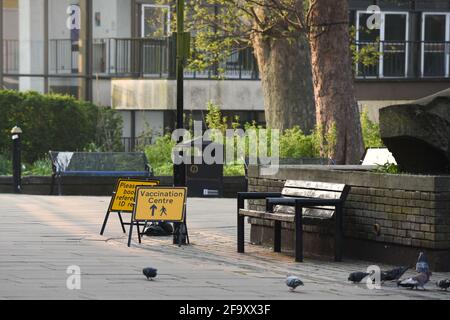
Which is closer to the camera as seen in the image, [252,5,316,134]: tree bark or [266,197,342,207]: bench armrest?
[266,197,342,207]: bench armrest

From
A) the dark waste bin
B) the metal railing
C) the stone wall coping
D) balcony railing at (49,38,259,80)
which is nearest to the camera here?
the stone wall coping

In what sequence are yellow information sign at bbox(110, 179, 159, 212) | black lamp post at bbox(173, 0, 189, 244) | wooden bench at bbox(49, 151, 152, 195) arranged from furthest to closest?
wooden bench at bbox(49, 151, 152, 195) → yellow information sign at bbox(110, 179, 159, 212) → black lamp post at bbox(173, 0, 189, 244)

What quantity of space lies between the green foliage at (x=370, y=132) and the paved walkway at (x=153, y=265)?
8988 millimetres

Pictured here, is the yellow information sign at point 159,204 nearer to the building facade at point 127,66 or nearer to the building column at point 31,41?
the building facade at point 127,66

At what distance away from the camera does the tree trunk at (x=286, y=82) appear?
97.7 ft

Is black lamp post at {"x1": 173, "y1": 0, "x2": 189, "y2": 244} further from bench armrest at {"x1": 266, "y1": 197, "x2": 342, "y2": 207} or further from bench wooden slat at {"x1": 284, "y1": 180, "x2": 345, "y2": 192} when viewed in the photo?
bench armrest at {"x1": 266, "y1": 197, "x2": 342, "y2": 207}

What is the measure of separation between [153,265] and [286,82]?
16.4 metres

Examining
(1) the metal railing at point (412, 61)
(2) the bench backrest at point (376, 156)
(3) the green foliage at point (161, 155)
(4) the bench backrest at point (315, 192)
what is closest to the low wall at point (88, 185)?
(3) the green foliage at point (161, 155)

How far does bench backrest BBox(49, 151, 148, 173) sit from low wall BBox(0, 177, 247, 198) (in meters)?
0.28

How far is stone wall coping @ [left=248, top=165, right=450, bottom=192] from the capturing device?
44.2 feet

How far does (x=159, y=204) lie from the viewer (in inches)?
631

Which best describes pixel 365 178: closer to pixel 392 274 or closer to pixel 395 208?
pixel 395 208

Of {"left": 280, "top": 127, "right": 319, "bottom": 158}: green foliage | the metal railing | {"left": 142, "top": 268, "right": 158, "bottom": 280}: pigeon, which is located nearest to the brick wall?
{"left": 142, "top": 268, "right": 158, "bottom": 280}: pigeon
